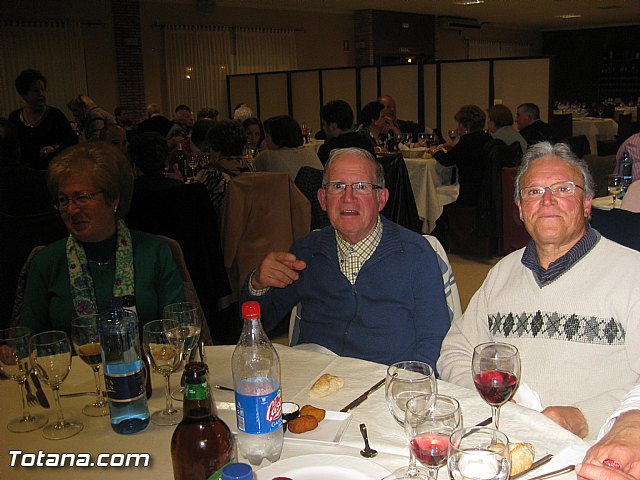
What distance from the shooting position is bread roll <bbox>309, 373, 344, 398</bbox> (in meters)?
1.51

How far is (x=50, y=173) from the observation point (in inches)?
85.7

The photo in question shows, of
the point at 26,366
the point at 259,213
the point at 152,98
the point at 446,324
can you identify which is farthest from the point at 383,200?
the point at 152,98

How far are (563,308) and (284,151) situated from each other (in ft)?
12.1

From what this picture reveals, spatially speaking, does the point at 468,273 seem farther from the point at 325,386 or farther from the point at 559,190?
the point at 325,386

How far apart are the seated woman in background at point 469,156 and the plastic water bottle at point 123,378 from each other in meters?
4.89

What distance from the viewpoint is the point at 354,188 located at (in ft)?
7.04

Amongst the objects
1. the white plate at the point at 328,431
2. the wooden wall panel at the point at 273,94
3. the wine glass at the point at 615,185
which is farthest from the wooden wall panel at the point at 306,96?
the white plate at the point at 328,431

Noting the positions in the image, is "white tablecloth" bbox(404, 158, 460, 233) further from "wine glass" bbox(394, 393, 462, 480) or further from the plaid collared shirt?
"wine glass" bbox(394, 393, 462, 480)

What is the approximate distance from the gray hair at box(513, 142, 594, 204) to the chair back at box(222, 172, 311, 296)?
7.75 ft

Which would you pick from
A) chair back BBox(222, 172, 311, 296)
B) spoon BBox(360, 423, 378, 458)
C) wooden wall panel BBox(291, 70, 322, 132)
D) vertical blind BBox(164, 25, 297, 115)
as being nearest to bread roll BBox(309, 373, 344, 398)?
spoon BBox(360, 423, 378, 458)

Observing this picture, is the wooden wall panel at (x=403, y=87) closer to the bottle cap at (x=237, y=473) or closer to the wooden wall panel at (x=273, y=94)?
the wooden wall panel at (x=273, y=94)

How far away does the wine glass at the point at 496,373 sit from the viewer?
A: 1303 mm

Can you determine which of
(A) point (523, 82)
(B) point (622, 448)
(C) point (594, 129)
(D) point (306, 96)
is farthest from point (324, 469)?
(C) point (594, 129)

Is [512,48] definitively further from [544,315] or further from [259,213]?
[544,315]
